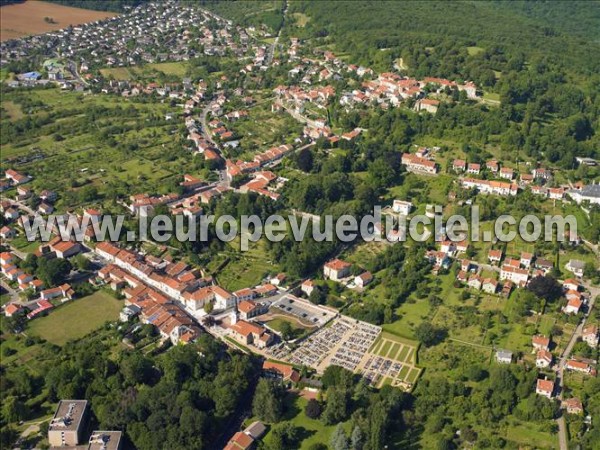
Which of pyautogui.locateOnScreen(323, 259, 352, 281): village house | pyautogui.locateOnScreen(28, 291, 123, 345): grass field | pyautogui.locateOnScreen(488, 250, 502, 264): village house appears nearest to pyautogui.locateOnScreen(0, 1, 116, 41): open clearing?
pyautogui.locateOnScreen(28, 291, 123, 345): grass field

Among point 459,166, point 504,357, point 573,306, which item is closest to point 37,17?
point 459,166

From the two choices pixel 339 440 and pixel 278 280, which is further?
pixel 278 280

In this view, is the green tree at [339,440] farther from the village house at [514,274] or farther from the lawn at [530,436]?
the village house at [514,274]

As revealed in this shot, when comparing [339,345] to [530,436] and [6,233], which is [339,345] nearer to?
[530,436]

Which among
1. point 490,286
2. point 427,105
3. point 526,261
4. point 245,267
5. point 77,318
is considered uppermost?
point 427,105

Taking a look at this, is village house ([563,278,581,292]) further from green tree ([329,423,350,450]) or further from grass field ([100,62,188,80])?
grass field ([100,62,188,80])

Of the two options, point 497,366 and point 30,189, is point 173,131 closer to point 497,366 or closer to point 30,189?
point 30,189

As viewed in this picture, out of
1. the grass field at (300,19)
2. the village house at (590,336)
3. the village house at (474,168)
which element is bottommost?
the village house at (590,336)

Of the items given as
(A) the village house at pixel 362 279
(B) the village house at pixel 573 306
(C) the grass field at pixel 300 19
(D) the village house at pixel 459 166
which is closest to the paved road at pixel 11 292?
(A) the village house at pixel 362 279
